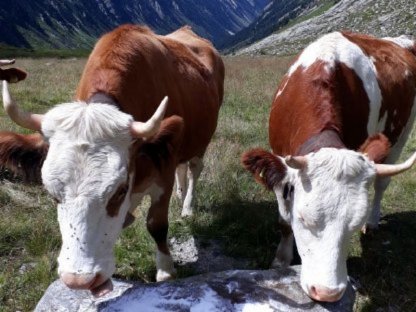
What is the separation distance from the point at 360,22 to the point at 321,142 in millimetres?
83626

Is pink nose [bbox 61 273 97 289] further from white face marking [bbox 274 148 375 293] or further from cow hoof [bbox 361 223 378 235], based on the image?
cow hoof [bbox 361 223 378 235]

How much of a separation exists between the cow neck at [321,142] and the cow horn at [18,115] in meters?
2.18

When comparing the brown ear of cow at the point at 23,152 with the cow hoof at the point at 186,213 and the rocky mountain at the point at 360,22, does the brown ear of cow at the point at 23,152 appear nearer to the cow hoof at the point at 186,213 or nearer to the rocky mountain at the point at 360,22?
the cow hoof at the point at 186,213

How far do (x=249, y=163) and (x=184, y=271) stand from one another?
179 cm

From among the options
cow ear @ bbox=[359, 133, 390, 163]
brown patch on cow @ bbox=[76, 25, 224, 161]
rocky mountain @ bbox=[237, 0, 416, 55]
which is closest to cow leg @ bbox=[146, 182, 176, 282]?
brown patch on cow @ bbox=[76, 25, 224, 161]

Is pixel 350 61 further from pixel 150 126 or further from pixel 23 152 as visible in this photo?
pixel 23 152

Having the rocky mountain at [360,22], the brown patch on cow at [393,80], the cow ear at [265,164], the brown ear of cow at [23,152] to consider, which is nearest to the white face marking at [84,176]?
the brown ear of cow at [23,152]

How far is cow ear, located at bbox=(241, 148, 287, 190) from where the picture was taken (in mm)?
4039

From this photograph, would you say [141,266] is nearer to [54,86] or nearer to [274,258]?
[274,258]


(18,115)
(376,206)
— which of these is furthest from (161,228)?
(376,206)

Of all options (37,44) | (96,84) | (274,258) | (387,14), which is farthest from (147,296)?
(37,44)

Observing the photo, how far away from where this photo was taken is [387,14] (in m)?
77.4

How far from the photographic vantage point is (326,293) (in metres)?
3.61

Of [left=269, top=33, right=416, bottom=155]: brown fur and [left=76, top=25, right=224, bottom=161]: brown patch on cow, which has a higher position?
[left=76, top=25, right=224, bottom=161]: brown patch on cow
